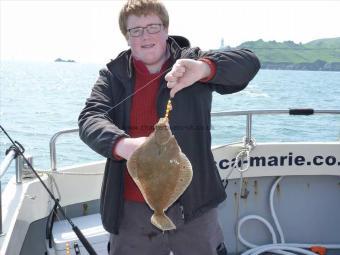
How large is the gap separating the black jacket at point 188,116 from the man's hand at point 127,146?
21 centimetres

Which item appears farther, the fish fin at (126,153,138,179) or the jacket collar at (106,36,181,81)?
the jacket collar at (106,36,181,81)

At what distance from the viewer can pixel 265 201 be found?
4.72 metres

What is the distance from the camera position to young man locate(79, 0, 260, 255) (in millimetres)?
2553

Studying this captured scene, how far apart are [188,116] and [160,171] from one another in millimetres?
462

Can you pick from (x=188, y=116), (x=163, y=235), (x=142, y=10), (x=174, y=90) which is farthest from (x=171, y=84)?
(x=163, y=235)

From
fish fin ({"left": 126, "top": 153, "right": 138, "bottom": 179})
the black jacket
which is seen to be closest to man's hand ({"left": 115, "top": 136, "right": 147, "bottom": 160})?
fish fin ({"left": 126, "top": 153, "right": 138, "bottom": 179})

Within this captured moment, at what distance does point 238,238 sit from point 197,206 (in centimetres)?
224

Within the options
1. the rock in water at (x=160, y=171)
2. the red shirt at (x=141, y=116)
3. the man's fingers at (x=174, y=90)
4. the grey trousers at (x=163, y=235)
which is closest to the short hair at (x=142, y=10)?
the red shirt at (x=141, y=116)

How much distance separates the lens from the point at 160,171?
222cm

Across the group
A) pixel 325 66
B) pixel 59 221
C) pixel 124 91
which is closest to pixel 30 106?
pixel 59 221

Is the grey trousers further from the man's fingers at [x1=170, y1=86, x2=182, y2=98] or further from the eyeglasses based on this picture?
the eyeglasses

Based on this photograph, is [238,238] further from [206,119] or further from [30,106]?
[30,106]

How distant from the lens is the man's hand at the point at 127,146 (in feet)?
7.41

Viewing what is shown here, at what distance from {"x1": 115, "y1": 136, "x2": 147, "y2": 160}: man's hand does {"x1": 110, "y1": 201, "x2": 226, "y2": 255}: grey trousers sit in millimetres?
463
